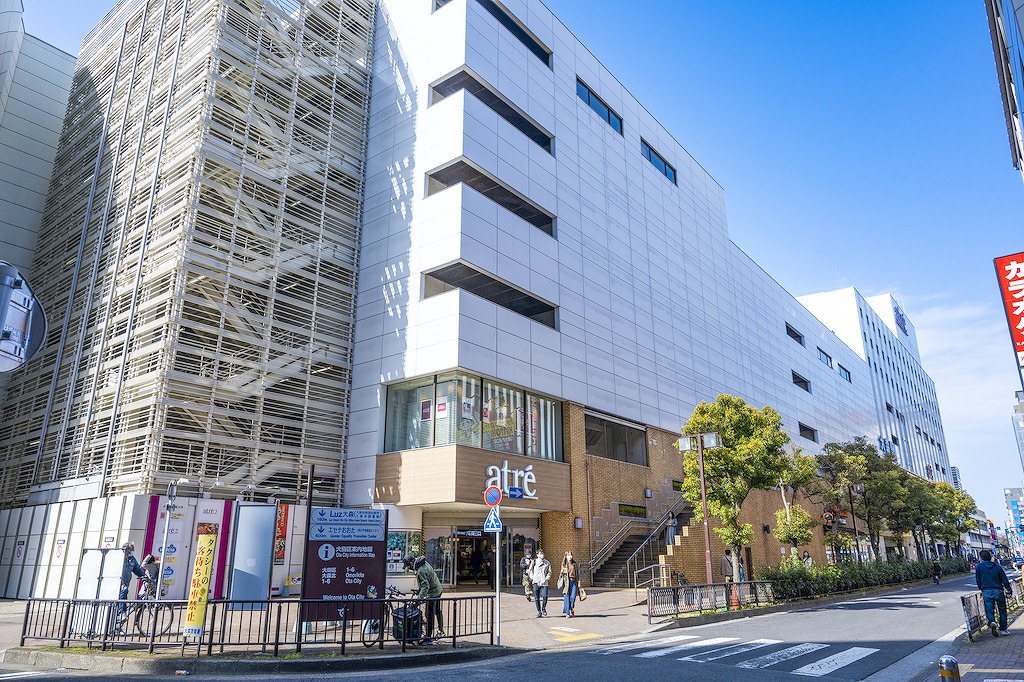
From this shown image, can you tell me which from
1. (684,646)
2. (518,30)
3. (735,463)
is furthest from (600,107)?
(684,646)

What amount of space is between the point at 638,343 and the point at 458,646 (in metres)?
25.5

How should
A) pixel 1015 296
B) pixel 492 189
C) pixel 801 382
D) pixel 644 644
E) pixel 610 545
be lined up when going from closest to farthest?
pixel 1015 296 < pixel 644 644 < pixel 610 545 < pixel 492 189 < pixel 801 382

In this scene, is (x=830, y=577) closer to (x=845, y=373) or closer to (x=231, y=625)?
(x=231, y=625)

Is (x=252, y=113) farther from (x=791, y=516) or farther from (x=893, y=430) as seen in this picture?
(x=893, y=430)

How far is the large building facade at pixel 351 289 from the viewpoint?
2466 centimetres

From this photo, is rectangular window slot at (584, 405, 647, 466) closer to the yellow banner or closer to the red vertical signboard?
the red vertical signboard

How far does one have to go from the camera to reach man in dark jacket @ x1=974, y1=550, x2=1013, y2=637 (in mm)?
→ 14047

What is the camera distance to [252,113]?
2712 cm

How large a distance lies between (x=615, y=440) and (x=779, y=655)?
830 inches

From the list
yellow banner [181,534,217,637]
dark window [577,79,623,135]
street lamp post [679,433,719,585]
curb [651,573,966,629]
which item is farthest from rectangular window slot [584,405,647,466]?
yellow banner [181,534,217,637]

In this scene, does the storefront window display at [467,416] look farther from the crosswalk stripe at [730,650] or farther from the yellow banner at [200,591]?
the crosswalk stripe at [730,650]

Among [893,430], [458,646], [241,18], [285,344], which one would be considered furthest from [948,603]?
[893,430]

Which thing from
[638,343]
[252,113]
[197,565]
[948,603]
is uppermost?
[252,113]

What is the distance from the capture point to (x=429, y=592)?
13.5 m
